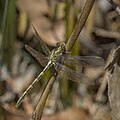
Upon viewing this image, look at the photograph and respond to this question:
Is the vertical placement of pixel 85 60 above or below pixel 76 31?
below

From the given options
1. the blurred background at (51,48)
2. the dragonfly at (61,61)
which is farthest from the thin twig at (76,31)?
the blurred background at (51,48)

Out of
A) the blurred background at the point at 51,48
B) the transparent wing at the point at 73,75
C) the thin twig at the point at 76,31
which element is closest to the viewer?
the thin twig at the point at 76,31

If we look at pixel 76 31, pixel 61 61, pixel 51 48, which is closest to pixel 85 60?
pixel 61 61

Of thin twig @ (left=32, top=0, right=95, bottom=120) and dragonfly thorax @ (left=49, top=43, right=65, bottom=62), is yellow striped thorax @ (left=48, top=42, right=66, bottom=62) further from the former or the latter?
thin twig @ (left=32, top=0, right=95, bottom=120)

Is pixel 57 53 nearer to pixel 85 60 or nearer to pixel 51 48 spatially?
pixel 85 60

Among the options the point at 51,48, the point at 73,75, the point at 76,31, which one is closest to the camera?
the point at 76,31

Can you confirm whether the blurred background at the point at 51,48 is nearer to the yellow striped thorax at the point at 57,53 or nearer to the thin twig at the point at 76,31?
the yellow striped thorax at the point at 57,53

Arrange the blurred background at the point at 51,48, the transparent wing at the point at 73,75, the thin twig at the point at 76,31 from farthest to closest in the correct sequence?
the blurred background at the point at 51,48
the transparent wing at the point at 73,75
the thin twig at the point at 76,31

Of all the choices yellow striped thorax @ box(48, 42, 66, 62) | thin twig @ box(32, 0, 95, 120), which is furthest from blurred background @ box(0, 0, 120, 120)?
thin twig @ box(32, 0, 95, 120)

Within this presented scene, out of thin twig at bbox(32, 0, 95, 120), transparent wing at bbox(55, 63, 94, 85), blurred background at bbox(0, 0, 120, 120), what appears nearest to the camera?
thin twig at bbox(32, 0, 95, 120)

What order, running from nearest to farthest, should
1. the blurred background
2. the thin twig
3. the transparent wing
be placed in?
the thin twig < the transparent wing < the blurred background
